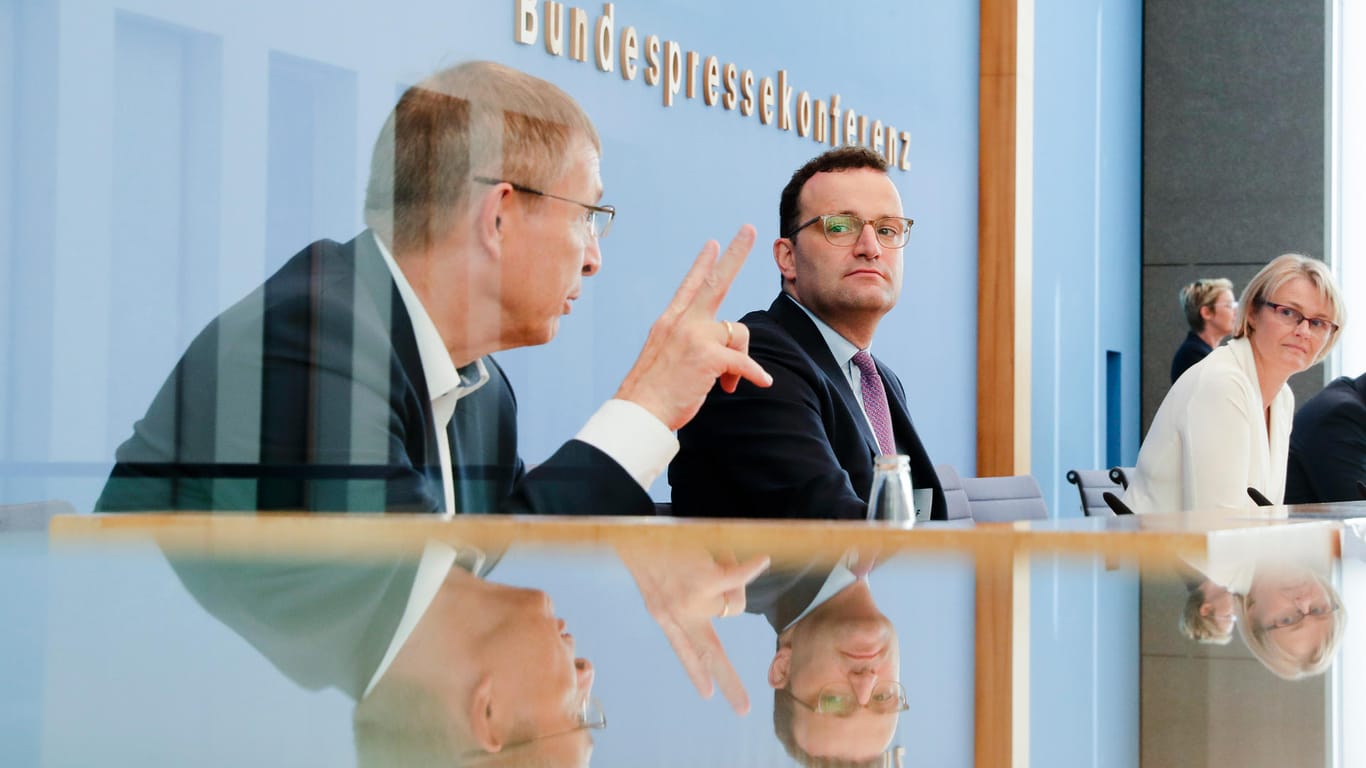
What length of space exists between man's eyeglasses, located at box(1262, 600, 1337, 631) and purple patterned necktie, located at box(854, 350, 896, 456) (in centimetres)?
167

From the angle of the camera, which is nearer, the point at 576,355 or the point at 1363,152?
the point at 576,355

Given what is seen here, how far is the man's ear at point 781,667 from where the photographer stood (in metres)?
0.53

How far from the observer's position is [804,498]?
6.96 ft

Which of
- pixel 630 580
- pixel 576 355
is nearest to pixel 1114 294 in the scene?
pixel 576 355

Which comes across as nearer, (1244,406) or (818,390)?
(818,390)

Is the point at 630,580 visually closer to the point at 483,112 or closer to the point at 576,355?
the point at 483,112

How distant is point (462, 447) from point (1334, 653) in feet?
5.60

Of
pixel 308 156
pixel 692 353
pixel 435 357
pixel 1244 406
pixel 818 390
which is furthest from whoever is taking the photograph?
pixel 1244 406

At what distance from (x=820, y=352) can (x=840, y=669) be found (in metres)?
1.90

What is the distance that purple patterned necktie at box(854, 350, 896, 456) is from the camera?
2477 mm

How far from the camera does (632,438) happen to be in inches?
71.1

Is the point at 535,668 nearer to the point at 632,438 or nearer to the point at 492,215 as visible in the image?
the point at 632,438

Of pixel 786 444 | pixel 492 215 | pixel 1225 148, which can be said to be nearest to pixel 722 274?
pixel 786 444

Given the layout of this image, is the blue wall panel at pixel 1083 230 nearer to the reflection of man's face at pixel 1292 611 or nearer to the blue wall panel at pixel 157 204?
the blue wall panel at pixel 157 204
